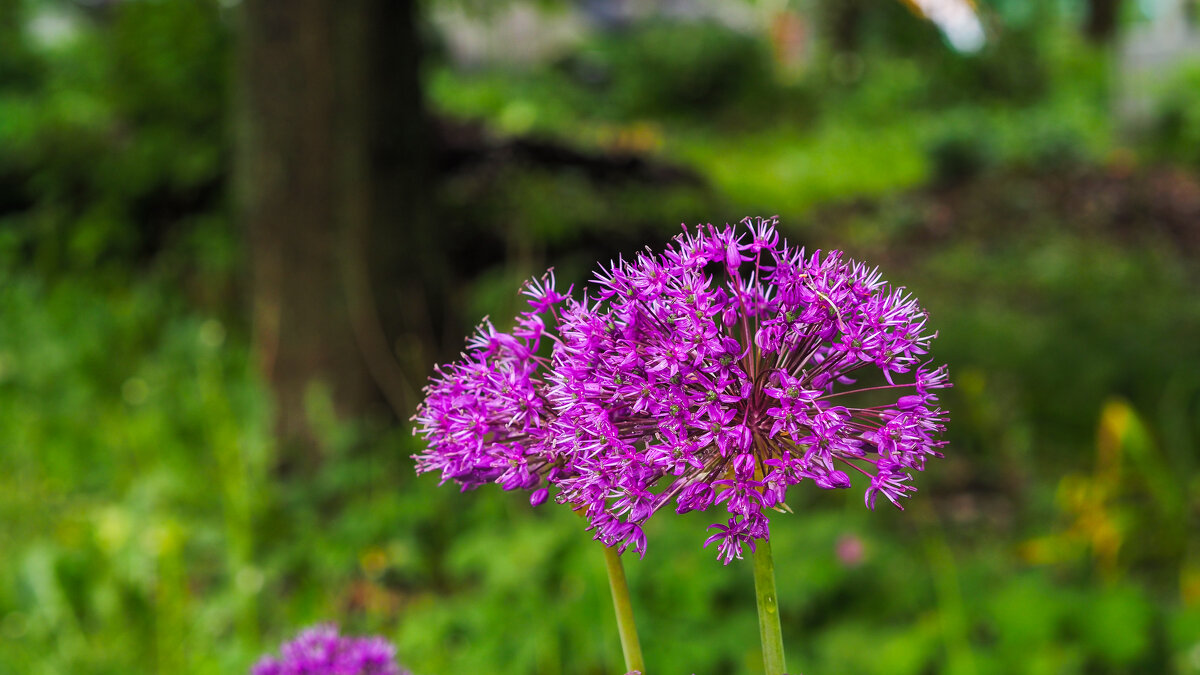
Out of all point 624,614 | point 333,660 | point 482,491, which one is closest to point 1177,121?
point 482,491

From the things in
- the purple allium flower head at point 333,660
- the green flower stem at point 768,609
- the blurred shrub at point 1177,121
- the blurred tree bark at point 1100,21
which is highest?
the blurred tree bark at point 1100,21

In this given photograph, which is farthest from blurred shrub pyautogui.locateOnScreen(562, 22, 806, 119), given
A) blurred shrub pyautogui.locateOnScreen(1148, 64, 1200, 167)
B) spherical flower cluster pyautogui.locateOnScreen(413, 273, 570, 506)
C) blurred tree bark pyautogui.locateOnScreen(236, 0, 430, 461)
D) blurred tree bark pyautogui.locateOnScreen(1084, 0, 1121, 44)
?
spherical flower cluster pyautogui.locateOnScreen(413, 273, 570, 506)

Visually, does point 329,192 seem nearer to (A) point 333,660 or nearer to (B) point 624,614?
(A) point 333,660

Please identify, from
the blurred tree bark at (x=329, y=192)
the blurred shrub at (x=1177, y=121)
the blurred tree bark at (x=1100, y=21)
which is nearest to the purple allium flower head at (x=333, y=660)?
the blurred tree bark at (x=329, y=192)

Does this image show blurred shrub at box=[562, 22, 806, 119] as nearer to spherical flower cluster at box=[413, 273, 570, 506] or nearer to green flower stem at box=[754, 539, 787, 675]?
spherical flower cluster at box=[413, 273, 570, 506]

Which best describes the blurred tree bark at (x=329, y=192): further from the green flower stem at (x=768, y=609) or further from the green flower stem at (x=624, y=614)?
the green flower stem at (x=768, y=609)

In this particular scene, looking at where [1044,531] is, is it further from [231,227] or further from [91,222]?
[91,222]
